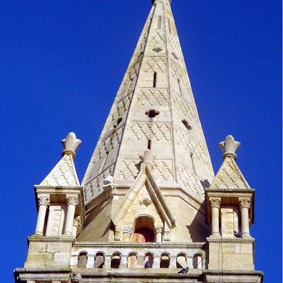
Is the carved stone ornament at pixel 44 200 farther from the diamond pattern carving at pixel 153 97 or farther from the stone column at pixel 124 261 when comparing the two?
the diamond pattern carving at pixel 153 97

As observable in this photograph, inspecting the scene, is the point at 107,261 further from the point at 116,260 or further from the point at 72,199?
the point at 72,199

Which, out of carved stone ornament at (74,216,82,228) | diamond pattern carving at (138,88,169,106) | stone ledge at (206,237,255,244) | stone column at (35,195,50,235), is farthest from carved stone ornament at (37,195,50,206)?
diamond pattern carving at (138,88,169,106)

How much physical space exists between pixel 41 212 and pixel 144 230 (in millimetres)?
2922

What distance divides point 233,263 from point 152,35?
1358 centimetres

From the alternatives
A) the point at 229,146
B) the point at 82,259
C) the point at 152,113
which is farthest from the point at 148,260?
the point at 152,113

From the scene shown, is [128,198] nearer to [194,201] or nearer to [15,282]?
[194,201]

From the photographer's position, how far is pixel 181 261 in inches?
1032

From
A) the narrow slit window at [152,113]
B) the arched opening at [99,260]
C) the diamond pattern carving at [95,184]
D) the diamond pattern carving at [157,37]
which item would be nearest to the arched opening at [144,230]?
the arched opening at [99,260]

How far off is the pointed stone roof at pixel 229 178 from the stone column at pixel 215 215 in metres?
0.38

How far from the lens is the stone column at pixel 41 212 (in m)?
26.5

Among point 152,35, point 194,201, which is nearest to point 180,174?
point 194,201

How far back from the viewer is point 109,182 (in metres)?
29.7

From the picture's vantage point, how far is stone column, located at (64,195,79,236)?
1039 inches

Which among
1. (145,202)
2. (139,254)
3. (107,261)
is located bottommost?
(107,261)
